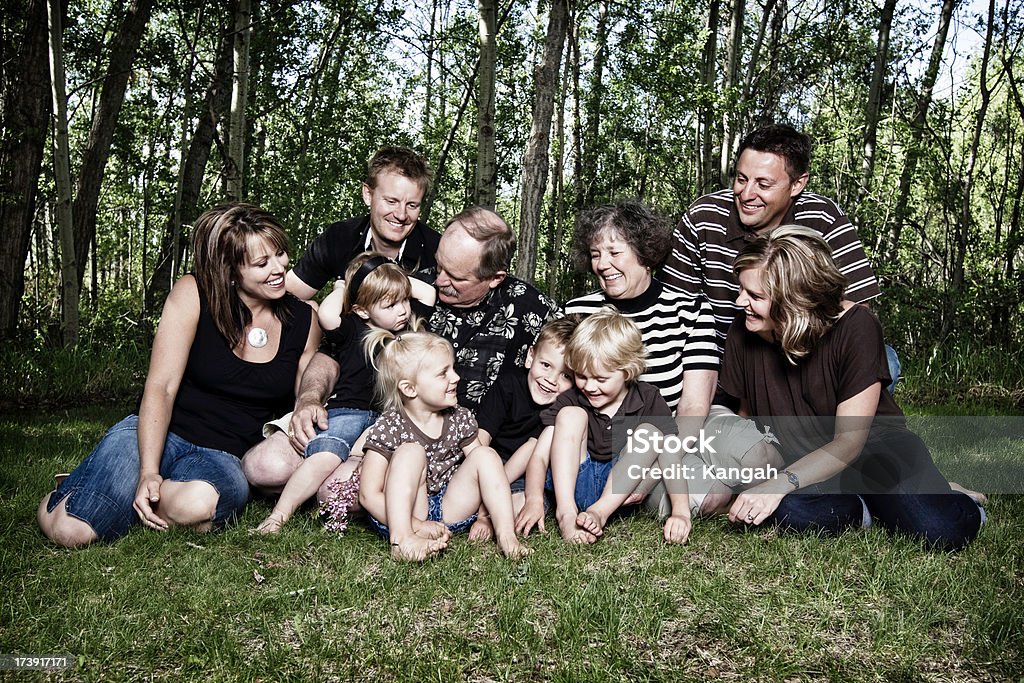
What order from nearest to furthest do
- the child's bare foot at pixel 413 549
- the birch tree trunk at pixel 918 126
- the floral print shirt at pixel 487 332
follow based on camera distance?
the child's bare foot at pixel 413 549, the floral print shirt at pixel 487 332, the birch tree trunk at pixel 918 126

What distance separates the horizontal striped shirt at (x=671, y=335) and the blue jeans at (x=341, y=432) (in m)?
1.19

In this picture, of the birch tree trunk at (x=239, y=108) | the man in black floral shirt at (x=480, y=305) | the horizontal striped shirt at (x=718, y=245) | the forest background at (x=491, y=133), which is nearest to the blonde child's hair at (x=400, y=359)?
the man in black floral shirt at (x=480, y=305)

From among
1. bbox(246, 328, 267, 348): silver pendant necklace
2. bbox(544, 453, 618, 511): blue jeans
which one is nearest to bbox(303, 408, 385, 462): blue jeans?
bbox(246, 328, 267, 348): silver pendant necklace

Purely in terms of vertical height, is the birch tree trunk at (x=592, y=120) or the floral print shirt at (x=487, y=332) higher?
the birch tree trunk at (x=592, y=120)

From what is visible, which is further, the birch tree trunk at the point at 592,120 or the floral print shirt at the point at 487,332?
the birch tree trunk at the point at 592,120

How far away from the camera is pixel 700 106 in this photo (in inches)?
530

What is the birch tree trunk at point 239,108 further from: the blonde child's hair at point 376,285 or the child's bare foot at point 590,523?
the child's bare foot at point 590,523

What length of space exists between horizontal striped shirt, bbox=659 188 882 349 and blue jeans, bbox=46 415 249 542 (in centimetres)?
230

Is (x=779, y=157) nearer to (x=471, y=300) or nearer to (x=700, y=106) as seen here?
(x=471, y=300)

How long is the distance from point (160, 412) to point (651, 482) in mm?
2172

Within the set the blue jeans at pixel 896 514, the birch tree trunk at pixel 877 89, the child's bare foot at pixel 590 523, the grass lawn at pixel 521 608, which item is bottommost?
the grass lawn at pixel 521 608

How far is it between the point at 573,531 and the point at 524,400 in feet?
2.32

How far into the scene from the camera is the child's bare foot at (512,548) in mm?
3227

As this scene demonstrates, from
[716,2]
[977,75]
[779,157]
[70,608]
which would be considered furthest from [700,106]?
[70,608]
